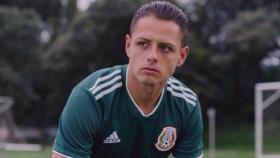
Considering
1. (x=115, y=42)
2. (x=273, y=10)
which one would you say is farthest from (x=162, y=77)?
(x=115, y=42)

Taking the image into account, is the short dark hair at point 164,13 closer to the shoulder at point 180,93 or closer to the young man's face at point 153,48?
the young man's face at point 153,48

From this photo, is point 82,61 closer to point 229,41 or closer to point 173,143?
point 229,41

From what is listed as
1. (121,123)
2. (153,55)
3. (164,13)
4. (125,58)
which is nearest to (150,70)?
(153,55)

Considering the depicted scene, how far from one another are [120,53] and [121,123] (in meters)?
32.9

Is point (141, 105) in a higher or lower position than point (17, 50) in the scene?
lower

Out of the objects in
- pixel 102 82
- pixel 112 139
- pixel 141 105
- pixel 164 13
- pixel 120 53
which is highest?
pixel 120 53

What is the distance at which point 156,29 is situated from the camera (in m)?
3.90

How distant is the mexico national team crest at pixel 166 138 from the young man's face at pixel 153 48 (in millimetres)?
484

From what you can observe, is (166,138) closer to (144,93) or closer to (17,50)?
(144,93)

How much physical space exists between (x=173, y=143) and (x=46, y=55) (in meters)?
34.0

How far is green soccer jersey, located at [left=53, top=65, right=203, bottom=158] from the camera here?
4.04m

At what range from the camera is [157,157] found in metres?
4.50

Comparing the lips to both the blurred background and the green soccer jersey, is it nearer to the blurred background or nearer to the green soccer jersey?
the green soccer jersey

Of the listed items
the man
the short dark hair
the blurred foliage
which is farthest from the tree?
the short dark hair
